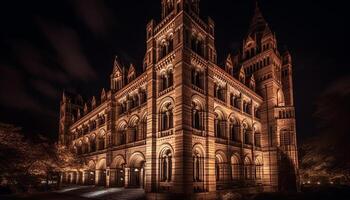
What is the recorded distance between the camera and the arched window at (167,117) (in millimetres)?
29250

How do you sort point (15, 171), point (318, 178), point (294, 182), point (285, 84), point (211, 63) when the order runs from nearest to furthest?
point (15, 171) < point (211, 63) < point (294, 182) < point (318, 178) < point (285, 84)

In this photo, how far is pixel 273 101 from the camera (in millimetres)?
41125

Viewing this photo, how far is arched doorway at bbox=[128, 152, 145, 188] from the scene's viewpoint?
34719mm

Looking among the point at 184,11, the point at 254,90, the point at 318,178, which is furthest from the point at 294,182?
the point at 184,11

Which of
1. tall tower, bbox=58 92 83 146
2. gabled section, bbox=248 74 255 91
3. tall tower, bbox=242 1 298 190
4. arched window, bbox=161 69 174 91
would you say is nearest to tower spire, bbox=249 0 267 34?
A: tall tower, bbox=242 1 298 190

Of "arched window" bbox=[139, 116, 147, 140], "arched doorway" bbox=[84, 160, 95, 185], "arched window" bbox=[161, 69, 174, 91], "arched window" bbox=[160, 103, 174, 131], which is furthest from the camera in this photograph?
"arched doorway" bbox=[84, 160, 95, 185]

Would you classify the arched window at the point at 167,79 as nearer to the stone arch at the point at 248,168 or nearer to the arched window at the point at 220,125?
the arched window at the point at 220,125

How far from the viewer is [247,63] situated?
4631 centimetres

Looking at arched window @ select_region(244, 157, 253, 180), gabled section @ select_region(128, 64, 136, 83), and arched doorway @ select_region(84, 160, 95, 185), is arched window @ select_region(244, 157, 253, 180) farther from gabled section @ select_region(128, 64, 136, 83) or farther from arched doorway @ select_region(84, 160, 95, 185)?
arched doorway @ select_region(84, 160, 95, 185)

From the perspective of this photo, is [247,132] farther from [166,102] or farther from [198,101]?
[166,102]

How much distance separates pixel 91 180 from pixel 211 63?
31420 millimetres

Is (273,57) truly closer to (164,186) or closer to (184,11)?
(184,11)

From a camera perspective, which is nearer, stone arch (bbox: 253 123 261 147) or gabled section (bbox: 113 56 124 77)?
stone arch (bbox: 253 123 261 147)

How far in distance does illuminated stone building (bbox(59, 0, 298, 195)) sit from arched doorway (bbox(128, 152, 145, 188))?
0.42ft
